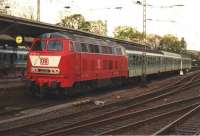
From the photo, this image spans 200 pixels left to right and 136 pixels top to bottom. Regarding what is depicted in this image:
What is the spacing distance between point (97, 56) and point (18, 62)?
23871mm

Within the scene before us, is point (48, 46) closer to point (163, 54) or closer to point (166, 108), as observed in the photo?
point (166, 108)

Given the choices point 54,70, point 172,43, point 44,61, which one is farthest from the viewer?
point 172,43

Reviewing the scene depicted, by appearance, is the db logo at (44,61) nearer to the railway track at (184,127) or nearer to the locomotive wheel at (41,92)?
the locomotive wheel at (41,92)

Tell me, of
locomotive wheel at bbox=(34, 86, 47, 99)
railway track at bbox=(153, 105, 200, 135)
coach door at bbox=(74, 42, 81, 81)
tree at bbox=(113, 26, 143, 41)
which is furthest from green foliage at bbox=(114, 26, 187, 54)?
railway track at bbox=(153, 105, 200, 135)

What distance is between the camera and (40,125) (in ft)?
45.4

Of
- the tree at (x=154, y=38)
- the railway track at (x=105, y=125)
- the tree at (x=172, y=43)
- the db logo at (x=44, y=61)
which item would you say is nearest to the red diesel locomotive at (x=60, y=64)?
the db logo at (x=44, y=61)

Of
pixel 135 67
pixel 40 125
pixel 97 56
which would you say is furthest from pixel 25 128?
pixel 135 67

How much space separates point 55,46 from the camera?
71.1 feet

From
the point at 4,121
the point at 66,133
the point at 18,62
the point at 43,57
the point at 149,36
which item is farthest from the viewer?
the point at 149,36

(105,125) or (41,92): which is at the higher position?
(41,92)

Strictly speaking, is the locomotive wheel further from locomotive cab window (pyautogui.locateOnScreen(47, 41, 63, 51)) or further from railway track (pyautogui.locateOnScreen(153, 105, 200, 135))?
railway track (pyautogui.locateOnScreen(153, 105, 200, 135))

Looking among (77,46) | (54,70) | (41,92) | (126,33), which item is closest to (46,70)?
(54,70)

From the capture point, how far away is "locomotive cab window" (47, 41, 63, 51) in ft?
70.6

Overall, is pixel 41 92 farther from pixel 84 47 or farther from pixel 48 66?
pixel 84 47
